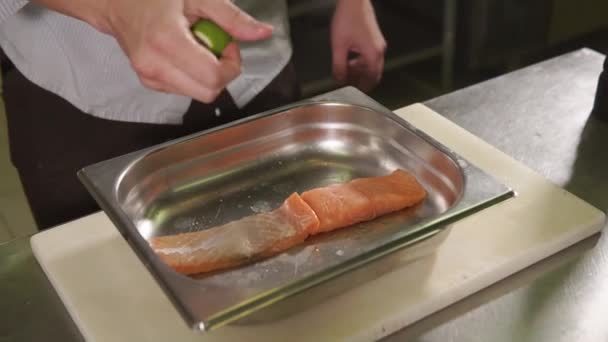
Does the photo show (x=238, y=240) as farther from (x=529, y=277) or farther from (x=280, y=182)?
(x=529, y=277)

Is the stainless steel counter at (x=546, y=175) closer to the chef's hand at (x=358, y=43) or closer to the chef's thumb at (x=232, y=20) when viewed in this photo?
the chef's hand at (x=358, y=43)

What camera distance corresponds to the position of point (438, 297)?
66 centimetres

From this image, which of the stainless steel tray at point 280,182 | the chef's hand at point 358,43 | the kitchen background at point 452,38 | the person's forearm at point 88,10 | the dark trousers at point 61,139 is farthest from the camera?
the kitchen background at point 452,38

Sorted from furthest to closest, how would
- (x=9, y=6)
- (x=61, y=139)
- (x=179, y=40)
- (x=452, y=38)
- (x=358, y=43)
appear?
(x=452, y=38)
(x=358, y=43)
(x=61, y=139)
(x=9, y=6)
(x=179, y=40)

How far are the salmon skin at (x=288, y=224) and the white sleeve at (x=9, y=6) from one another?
12.6 inches

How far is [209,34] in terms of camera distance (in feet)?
2.20

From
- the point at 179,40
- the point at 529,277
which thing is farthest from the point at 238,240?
the point at 529,277

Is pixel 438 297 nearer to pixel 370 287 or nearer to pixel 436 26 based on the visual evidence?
pixel 370 287

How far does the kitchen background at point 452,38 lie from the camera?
6.90ft

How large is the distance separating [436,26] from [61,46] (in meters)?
1.55

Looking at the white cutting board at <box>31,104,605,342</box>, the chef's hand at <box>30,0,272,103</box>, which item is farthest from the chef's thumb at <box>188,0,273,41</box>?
the white cutting board at <box>31,104,605,342</box>

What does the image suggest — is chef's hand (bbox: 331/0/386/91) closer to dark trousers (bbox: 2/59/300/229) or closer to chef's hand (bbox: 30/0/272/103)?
dark trousers (bbox: 2/59/300/229)

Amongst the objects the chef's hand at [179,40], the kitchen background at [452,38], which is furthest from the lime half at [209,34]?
the kitchen background at [452,38]

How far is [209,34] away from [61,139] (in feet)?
1.16
